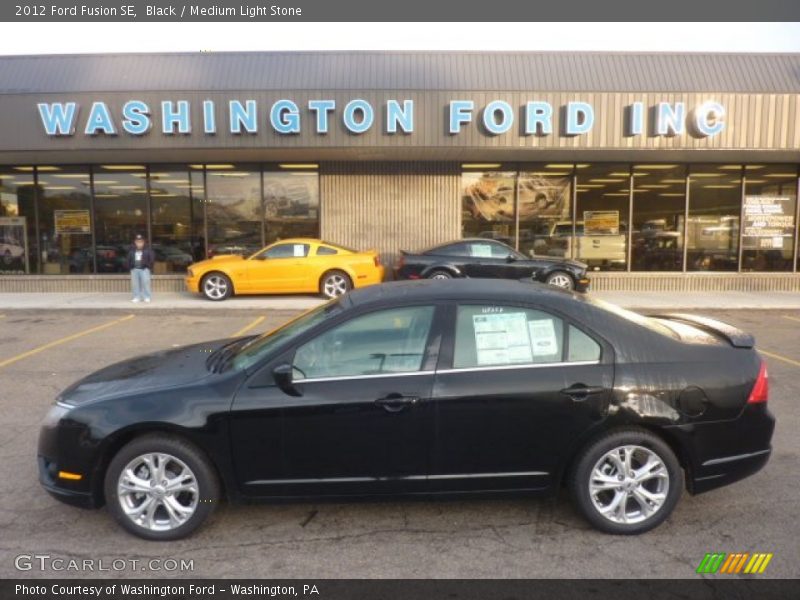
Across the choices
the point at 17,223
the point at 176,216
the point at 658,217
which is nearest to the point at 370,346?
the point at 176,216

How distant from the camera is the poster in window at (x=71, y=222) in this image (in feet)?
53.8

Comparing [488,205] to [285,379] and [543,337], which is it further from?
[285,379]

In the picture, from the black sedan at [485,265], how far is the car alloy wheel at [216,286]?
12.9ft

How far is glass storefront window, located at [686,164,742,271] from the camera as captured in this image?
1608 centimetres

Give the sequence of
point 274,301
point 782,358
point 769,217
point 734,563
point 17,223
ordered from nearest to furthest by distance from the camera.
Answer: point 734,563
point 782,358
point 274,301
point 769,217
point 17,223

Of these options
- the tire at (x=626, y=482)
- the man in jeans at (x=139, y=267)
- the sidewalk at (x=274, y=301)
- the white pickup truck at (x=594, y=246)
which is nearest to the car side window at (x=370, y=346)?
the tire at (x=626, y=482)

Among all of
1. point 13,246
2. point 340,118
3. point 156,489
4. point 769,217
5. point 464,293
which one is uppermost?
point 340,118

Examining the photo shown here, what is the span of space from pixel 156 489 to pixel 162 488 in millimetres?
34

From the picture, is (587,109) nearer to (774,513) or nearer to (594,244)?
(594,244)

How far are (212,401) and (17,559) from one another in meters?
1.32

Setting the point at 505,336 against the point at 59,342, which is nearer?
the point at 505,336

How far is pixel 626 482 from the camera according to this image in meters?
3.59

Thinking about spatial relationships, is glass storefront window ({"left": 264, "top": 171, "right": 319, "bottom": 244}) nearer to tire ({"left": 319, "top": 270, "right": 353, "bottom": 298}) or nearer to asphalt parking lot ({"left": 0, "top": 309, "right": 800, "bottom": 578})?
tire ({"left": 319, "top": 270, "right": 353, "bottom": 298})
